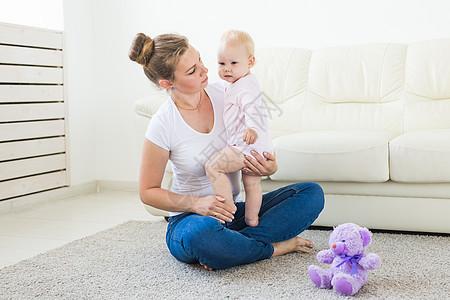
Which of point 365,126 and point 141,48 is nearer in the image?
point 141,48

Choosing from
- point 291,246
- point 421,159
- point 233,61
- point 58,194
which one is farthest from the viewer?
point 58,194

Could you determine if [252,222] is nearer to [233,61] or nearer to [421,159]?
[233,61]

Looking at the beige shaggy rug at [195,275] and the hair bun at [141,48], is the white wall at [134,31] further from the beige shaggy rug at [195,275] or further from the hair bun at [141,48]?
the hair bun at [141,48]

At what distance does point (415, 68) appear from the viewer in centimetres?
282

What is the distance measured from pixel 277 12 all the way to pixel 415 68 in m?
1.03

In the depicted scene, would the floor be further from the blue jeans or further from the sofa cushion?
the sofa cushion

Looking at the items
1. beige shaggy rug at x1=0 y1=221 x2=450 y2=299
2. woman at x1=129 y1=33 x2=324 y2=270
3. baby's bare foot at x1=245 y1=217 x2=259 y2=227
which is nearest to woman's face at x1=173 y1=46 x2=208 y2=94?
woman at x1=129 y1=33 x2=324 y2=270

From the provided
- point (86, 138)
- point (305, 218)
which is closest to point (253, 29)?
point (86, 138)

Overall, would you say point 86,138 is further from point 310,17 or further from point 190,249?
point 190,249

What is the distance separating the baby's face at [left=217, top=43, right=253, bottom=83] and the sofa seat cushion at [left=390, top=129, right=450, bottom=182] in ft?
2.63

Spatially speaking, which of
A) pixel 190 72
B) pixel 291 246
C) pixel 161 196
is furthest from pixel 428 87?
pixel 161 196

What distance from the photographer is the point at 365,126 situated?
9.25 ft

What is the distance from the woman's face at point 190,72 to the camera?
1765 mm

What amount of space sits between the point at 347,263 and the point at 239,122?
0.59m
